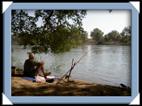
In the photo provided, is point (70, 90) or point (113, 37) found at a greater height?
point (113, 37)

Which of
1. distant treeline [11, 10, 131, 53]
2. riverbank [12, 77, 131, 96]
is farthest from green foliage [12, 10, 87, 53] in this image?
riverbank [12, 77, 131, 96]

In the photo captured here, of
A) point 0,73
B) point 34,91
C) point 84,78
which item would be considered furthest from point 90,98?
point 0,73

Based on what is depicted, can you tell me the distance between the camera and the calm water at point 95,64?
17.9ft

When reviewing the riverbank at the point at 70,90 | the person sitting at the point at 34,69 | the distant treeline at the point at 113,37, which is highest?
the distant treeline at the point at 113,37

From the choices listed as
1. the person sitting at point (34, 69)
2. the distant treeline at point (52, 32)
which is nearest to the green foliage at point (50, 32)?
the distant treeline at point (52, 32)

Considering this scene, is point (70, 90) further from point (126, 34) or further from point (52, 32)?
point (126, 34)

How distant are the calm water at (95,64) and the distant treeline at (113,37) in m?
0.07

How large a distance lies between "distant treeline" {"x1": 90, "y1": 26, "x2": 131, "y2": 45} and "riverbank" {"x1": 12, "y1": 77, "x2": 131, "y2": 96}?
435mm

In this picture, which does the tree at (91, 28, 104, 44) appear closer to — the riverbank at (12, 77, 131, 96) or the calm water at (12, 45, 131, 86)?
the calm water at (12, 45, 131, 86)

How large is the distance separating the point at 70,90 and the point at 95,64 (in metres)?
0.35

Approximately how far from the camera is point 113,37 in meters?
5.51

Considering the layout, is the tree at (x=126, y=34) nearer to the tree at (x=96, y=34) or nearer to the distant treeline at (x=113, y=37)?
the distant treeline at (x=113, y=37)

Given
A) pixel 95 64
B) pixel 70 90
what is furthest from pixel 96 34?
pixel 70 90

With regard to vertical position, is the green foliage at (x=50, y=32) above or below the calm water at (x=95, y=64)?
above
